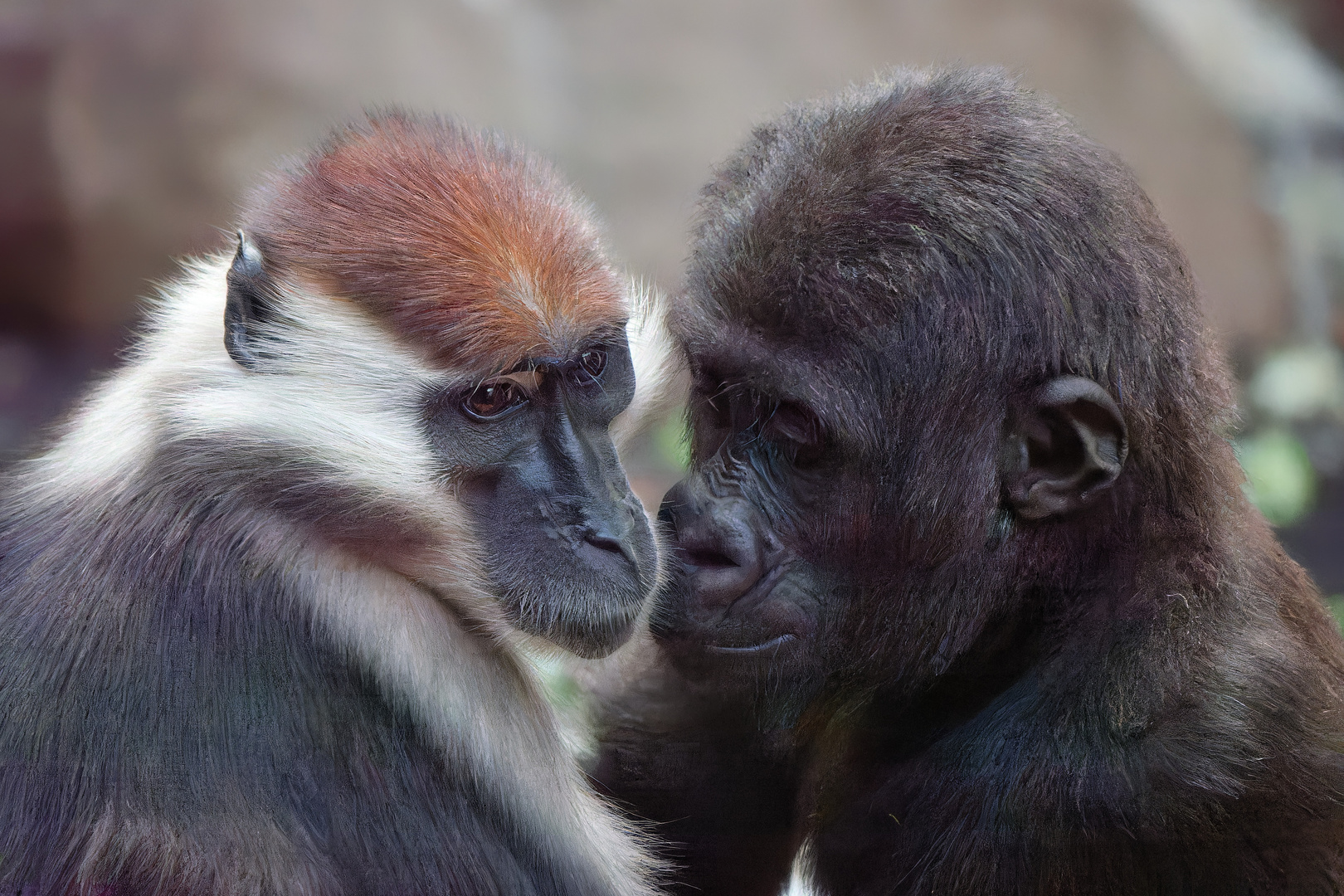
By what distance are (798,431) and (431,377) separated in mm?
779

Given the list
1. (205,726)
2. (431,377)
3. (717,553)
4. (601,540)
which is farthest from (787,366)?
(205,726)

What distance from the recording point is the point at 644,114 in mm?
8383

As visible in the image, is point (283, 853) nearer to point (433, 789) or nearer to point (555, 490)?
point (433, 789)

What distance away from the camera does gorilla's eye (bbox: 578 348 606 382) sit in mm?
2578

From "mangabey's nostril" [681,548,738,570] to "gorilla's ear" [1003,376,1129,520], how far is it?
0.60 meters

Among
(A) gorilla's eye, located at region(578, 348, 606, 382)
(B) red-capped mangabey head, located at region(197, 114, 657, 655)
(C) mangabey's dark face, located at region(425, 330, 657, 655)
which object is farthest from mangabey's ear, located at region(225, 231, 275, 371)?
(A) gorilla's eye, located at region(578, 348, 606, 382)

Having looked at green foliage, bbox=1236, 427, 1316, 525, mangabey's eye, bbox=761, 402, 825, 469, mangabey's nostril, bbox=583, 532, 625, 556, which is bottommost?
mangabey's nostril, bbox=583, 532, 625, 556

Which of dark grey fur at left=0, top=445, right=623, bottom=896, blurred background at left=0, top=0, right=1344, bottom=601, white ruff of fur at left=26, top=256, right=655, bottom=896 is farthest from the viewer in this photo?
blurred background at left=0, top=0, right=1344, bottom=601

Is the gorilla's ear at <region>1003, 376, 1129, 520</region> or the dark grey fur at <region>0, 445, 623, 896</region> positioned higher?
the gorilla's ear at <region>1003, 376, 1129, 520</region>

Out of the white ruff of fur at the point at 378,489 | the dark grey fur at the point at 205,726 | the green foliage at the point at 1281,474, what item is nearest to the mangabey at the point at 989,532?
the white ruff of fur at the point at 378,489

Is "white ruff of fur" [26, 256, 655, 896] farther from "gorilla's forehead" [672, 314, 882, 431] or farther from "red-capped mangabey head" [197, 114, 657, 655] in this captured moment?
→ "gorilla's forehead" [672, 314, 882, 431]

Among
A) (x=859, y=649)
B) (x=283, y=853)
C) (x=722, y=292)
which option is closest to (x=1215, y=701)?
(x=859, y=649)

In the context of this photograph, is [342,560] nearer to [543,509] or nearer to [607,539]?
[543,509]

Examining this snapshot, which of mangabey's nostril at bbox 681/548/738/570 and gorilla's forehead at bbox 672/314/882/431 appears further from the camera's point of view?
mangabey's nostril at bbox 681/548/738/570
